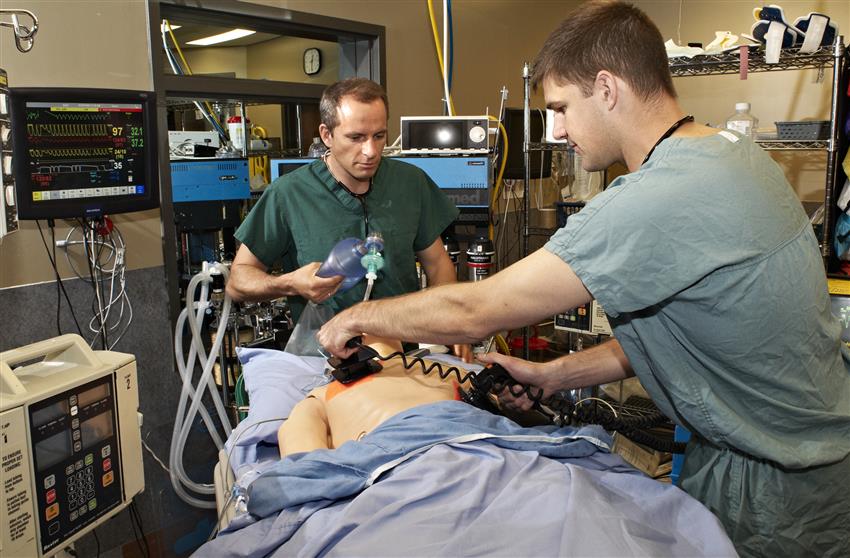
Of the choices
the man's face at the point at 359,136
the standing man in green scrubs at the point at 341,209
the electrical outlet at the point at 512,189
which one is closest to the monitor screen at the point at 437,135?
the standing man in green scrubs at the point at 341,209

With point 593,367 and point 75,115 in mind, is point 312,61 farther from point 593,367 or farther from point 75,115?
point 593,367

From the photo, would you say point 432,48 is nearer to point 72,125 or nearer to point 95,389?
point 72,125

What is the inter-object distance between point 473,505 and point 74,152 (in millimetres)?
2057

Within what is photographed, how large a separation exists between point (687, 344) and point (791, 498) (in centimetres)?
34

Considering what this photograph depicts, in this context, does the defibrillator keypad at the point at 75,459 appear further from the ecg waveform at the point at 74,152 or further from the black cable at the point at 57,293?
the black cable at the point at 57,293

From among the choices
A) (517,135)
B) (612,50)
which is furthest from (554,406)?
(517,135)

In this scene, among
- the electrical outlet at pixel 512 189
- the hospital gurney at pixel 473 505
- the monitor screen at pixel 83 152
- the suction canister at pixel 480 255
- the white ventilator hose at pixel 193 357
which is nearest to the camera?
the hospital gurney at pixel 473 505

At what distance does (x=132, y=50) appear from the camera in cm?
291

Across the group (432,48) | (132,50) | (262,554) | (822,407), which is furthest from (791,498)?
(432,48)

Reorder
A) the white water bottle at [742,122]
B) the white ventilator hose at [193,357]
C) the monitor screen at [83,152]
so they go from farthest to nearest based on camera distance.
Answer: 1. the white water bottle at [742,122]
2. the monitor screen at [83,152]
3. the white ventilator hose at [193,357]

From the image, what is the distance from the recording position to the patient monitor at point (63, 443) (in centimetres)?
131

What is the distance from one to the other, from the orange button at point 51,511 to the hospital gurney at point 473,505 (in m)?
0.35

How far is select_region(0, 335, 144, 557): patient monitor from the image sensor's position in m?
1.31

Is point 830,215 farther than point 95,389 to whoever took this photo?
Yes
